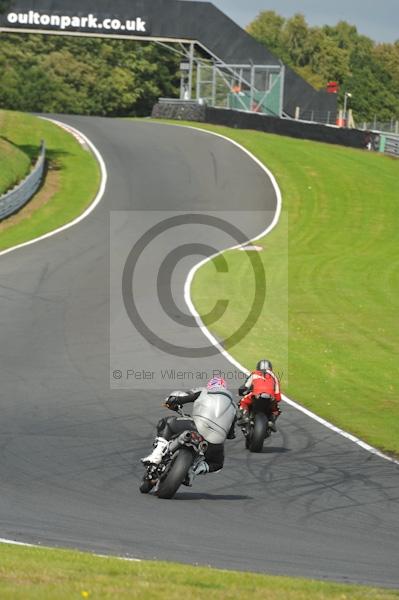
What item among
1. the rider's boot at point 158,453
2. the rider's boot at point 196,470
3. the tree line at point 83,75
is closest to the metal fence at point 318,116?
the tree line at point 83,75

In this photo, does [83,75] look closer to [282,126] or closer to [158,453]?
[282,126]

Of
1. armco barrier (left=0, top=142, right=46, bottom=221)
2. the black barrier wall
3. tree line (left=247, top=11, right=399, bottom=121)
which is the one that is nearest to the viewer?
armco barrier (left=0, top=142, right=46, bottom=221)

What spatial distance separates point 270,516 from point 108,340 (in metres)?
12.4

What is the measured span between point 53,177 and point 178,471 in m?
35.1

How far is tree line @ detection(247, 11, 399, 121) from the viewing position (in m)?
134

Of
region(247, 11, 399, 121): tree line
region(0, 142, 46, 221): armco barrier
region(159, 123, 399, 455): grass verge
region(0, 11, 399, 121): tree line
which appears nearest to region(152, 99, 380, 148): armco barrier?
region(159, 123, 399, 455): grass verge

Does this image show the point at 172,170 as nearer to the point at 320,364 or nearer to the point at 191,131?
the point at 191,131

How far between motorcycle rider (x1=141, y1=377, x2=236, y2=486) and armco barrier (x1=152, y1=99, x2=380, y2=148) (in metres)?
45.5

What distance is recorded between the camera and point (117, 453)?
48.4ft

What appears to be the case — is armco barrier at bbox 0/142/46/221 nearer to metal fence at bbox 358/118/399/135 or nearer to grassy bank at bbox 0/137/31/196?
grassy bank at bbox 0/137/31/196

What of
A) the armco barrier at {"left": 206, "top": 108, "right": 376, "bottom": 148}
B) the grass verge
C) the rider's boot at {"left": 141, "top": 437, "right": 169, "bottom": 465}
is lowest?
the grass verge

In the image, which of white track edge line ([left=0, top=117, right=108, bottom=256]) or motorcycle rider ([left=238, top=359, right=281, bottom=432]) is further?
white track edge line ([left=0, top=117, right=108, bottom=256])

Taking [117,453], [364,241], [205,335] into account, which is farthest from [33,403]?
[364,241]

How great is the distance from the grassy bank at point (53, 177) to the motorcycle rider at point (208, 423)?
2305cm
